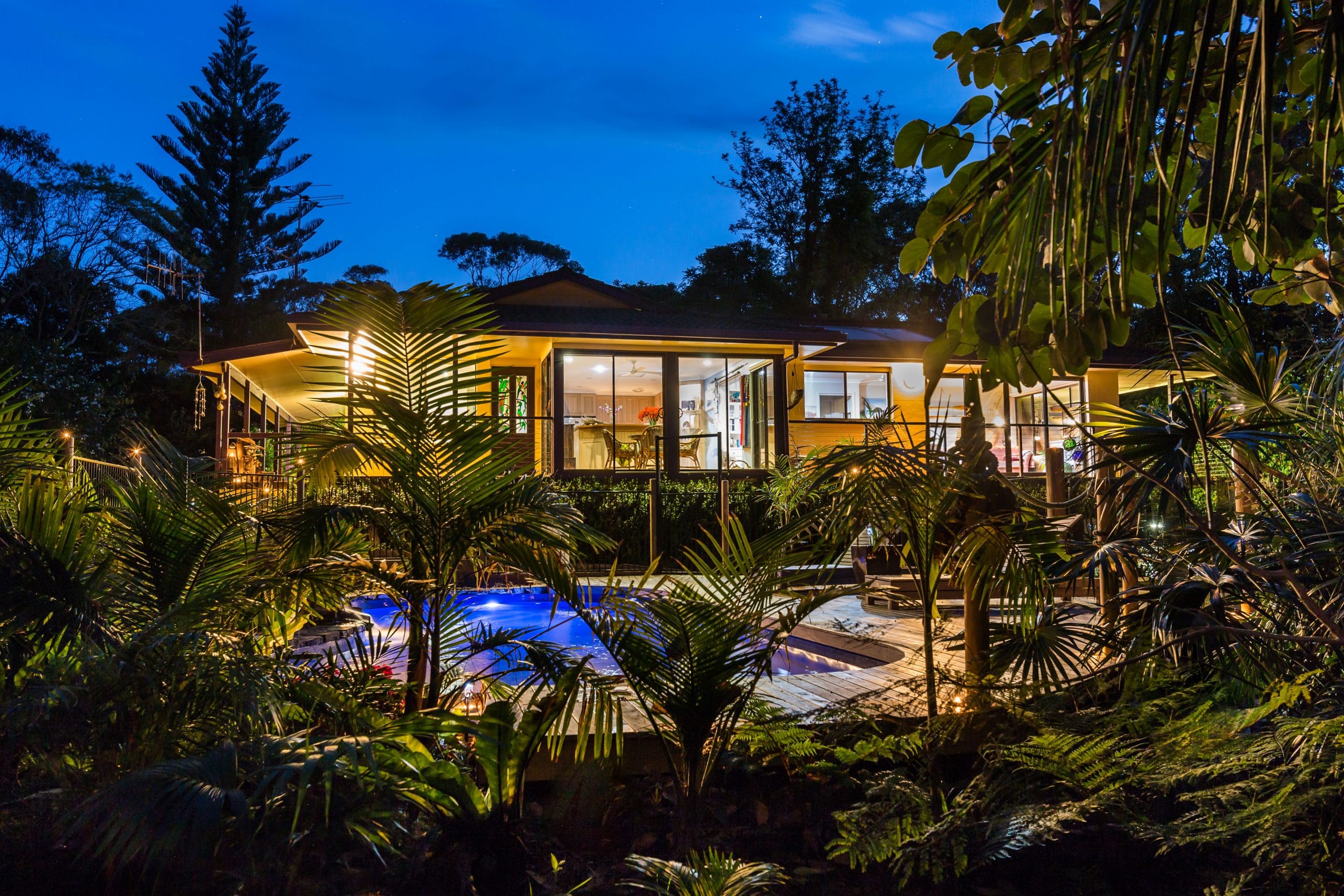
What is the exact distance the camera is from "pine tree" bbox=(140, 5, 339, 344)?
2878 cm

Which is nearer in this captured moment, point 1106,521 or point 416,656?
point 416,656

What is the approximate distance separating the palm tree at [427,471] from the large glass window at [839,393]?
15.1 metres

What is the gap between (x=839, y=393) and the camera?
18.5 m

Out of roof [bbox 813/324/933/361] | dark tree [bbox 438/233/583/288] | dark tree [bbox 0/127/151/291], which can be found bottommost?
roof [bbox 813/324/933/361]

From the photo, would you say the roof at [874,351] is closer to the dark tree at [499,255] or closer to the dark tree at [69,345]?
the dark tree at [69,345]

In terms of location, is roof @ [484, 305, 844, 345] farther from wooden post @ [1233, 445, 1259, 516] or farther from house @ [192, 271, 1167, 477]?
wooden post @ [1233, 445, 1259, 516]

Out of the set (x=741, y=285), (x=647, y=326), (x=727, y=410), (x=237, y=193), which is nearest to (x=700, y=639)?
(x=647, y=326)

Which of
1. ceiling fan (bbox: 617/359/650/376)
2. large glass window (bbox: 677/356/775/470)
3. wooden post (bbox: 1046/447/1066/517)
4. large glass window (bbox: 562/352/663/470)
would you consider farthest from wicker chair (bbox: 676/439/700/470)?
wooden post (bbox: 1046/447/1066/517)

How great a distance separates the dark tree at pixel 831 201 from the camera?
30.0m

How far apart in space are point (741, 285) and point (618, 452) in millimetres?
16090

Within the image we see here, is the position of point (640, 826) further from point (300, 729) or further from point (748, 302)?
point (748, 302)

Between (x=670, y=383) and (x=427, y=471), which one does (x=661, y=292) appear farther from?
(x=427, y=471)

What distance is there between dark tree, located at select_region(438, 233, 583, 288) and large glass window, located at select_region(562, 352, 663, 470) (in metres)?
28.3

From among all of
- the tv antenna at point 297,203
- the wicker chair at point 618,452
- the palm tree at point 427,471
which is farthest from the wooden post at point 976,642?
the tv antenna at point 297,203
